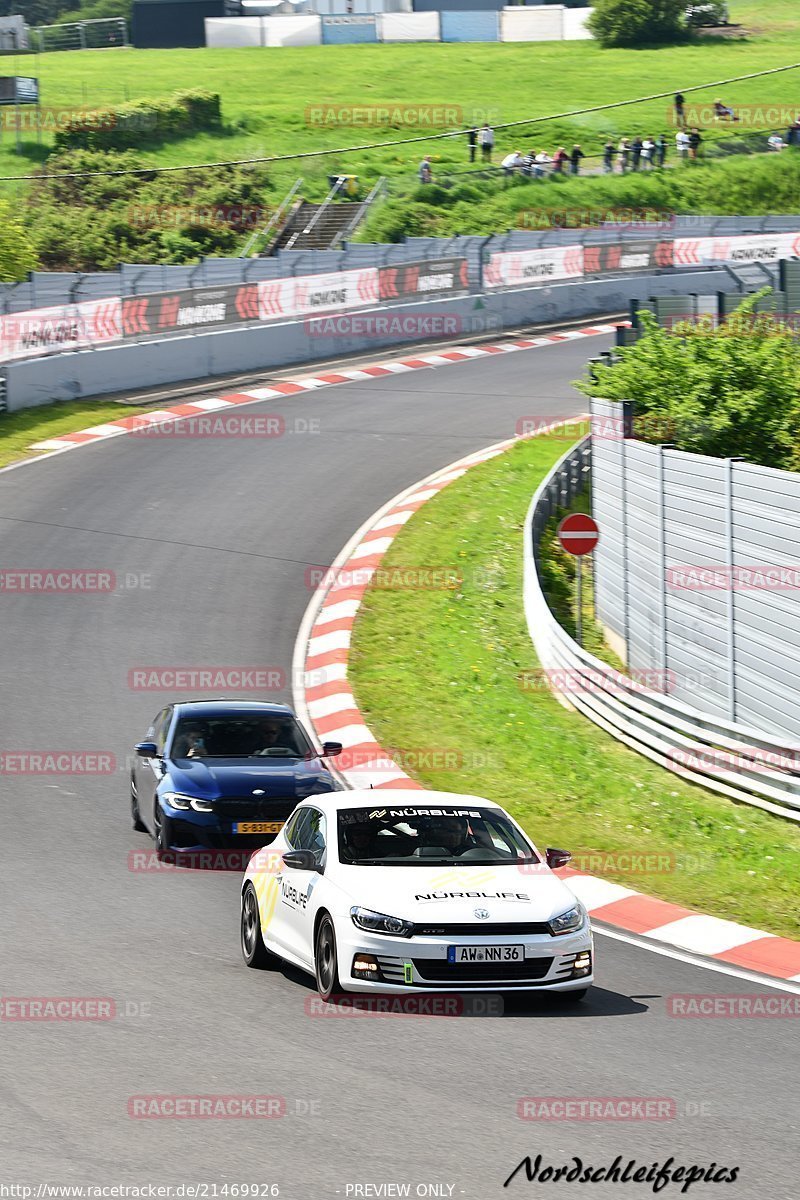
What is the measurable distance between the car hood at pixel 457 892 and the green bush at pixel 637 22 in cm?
10839

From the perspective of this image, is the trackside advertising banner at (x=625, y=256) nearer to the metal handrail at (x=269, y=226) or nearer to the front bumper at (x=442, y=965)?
the metal handrail at (x=269, y=226)

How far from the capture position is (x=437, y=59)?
110 meters

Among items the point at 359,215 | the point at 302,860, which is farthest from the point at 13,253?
the point at 302,860

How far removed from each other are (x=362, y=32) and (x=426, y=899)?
394 feet

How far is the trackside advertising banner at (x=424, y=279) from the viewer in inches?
1672

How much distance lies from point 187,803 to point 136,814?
4.49ft

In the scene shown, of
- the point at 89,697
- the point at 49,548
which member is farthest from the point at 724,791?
the point at 49,548

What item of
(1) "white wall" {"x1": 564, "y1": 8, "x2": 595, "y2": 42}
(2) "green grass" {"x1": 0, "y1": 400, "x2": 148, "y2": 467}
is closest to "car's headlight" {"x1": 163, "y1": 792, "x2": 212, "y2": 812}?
(2) "green grass" {"x1": 0, "y1": 400, "x2": 148, "y2": 467}

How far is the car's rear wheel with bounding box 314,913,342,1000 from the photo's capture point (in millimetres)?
10180

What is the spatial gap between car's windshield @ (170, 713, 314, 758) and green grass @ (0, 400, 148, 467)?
16.6 m

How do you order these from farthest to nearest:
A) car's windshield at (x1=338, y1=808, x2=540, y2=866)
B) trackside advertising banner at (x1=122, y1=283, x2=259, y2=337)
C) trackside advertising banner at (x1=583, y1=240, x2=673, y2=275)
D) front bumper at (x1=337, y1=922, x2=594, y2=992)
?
trackside advertising banner at (x1=583, y1=240, x2=673, y2=275)
trackside advertising banner at (x1=122, y1=283, x2=259, y2=337)
car's windshield at (x1=338, y1=808, x2=540, y2=866)
front bumper at (x1=337, y1=922, x2=594, y2=992)

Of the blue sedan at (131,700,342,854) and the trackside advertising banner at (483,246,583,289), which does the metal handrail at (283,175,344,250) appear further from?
the blue sedan at (131,700,342,854)

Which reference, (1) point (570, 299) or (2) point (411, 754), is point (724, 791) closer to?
(2) point (411, 754)

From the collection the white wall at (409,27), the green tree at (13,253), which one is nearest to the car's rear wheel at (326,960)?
the green tree at (13,253)
